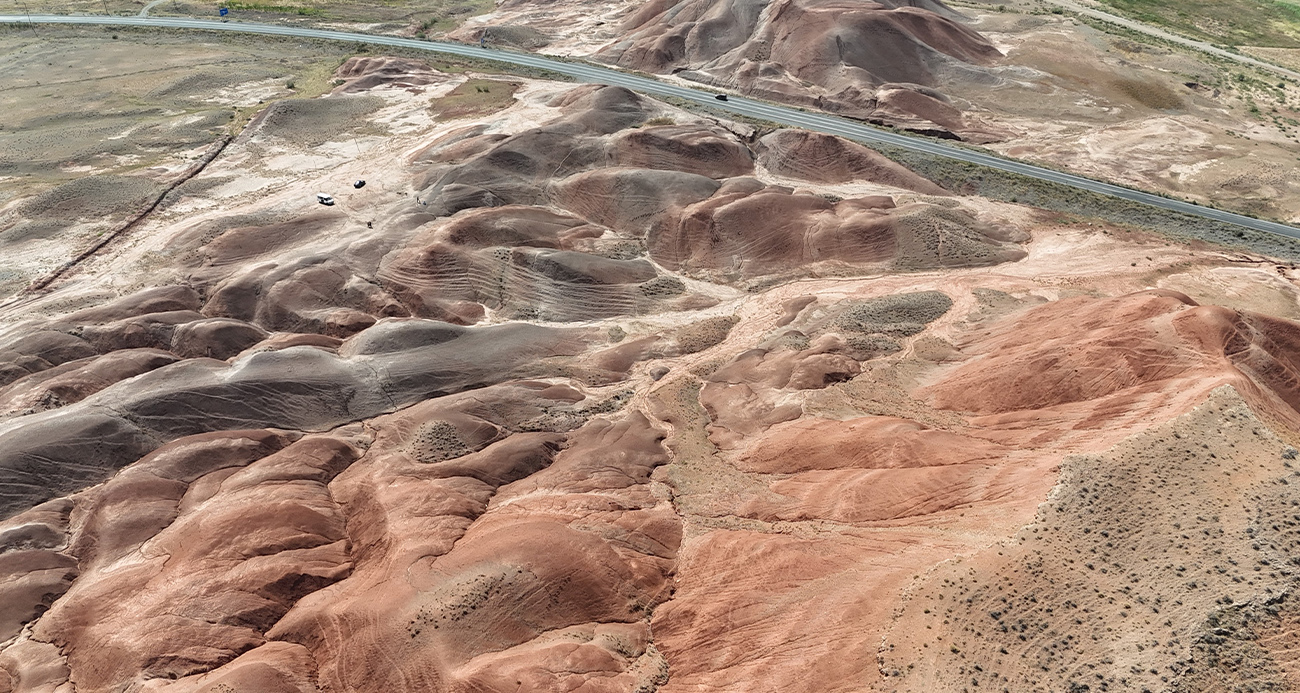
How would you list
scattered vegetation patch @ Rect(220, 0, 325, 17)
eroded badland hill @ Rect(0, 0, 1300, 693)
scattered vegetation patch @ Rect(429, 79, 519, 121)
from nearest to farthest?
eroded badland hill @ Rect(0, 0, 1300, 693)
scattered vegetation patch @ Rect(429, 79, 519, 121)
scattered vegetation patch @ Rect(220, 0, 325, 17)

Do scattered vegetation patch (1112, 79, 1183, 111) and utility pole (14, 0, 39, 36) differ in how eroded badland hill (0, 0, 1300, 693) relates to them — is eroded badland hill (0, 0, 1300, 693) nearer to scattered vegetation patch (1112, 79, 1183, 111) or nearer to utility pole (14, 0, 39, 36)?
scattered vegetation patch (1112, 79, 1183, 111)

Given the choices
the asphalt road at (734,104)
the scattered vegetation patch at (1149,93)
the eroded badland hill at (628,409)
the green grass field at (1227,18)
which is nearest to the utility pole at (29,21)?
the asphalt road at (734,104)

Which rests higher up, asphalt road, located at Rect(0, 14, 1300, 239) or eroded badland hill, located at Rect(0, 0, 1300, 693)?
asphalt road, located at Rect(0, 14, 1300, 239)

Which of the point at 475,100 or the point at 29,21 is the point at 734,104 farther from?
the point at 29,21

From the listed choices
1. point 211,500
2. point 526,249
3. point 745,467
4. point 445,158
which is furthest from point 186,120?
point 745,467

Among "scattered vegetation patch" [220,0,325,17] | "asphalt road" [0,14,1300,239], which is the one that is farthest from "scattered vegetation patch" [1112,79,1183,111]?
"scattered vegetation patch" [220,0,325,17]

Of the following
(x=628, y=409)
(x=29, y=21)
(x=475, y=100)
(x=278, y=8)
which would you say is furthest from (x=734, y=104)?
(x=29, y=21)

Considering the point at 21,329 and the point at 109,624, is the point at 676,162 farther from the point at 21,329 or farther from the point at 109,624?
the point at 109,624

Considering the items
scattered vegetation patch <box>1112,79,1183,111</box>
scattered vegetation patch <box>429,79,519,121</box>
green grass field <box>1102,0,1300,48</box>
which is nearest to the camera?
scattered vegetation patch <box>429,79,519,121</box>
